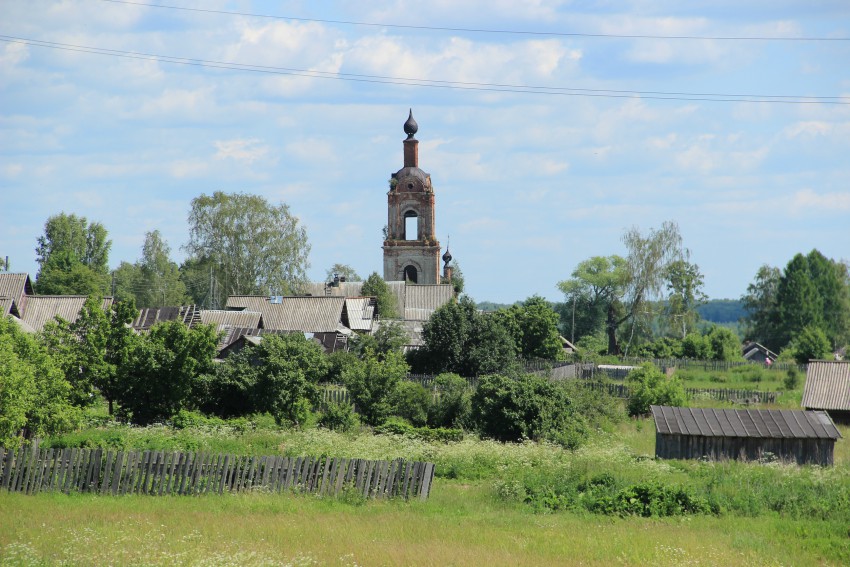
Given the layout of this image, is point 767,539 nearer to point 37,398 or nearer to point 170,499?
point 170,499

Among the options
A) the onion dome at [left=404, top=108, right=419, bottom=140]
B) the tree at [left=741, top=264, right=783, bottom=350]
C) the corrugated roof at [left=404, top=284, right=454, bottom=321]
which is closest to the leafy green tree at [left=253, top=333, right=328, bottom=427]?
the corrugated roof at [left=404, top=284, right=454, bottom=321]

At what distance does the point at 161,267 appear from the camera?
87.6 metres

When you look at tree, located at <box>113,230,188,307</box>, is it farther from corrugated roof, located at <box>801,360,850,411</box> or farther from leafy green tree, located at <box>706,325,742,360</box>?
corrugated roof, located at <box>801,360,850,411</box>

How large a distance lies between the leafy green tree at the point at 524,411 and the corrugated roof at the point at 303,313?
29112 millimetres

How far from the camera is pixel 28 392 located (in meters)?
22.8

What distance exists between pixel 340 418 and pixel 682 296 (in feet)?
178

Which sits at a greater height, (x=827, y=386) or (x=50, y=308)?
(x=50, y=308)

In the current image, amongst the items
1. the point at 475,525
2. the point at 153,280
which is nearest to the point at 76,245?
the point at 153,280

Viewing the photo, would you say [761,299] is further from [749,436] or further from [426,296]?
[749,436]

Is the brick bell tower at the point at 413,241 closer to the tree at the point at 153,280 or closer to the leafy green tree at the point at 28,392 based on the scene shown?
the tree at the point at 153,280

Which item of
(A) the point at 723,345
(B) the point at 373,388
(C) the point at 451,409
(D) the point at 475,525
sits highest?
(A) the point at 723,345

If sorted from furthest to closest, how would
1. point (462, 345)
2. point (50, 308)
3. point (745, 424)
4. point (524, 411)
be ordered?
point (50, 308)
point (462, 345)
point (524, 411)
point (745, 424)

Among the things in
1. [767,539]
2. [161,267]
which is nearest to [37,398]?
[767,539]

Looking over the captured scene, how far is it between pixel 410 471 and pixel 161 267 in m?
70.7
